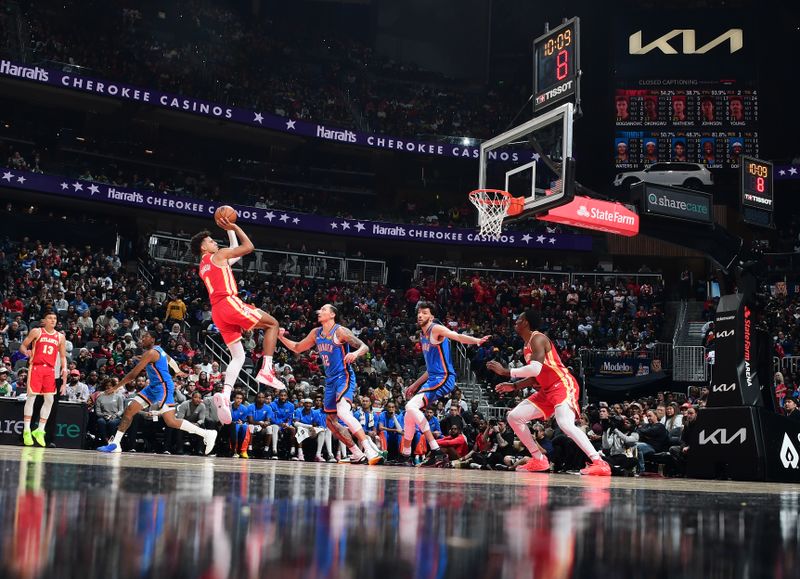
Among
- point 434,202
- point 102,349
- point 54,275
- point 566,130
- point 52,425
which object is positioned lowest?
point 52,425

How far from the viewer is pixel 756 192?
12914mm

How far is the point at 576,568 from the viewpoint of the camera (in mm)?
1734

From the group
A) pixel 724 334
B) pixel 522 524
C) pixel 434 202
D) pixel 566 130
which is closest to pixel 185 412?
pixel 566 130

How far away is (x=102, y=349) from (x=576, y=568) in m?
19.4

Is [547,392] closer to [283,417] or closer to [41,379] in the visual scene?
[41,379]

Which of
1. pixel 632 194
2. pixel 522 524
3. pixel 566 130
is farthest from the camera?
pixel 566 130

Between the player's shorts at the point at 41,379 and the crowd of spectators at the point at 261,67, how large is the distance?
18965 millimetres

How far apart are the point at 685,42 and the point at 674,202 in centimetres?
2300

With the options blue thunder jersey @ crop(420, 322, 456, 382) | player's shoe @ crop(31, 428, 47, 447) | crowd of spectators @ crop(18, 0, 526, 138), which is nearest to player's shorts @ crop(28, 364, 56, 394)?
player's shoe @ crop(31, 428, 47, 447)

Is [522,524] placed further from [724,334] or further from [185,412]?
[185,412]

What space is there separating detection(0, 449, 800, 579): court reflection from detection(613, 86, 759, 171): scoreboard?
29202mm

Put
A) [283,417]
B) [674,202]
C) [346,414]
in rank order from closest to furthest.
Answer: [346,414] → [674,202] → [283,417]

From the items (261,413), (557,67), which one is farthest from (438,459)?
(557,67)

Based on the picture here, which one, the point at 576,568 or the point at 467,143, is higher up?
the point at 467,143
